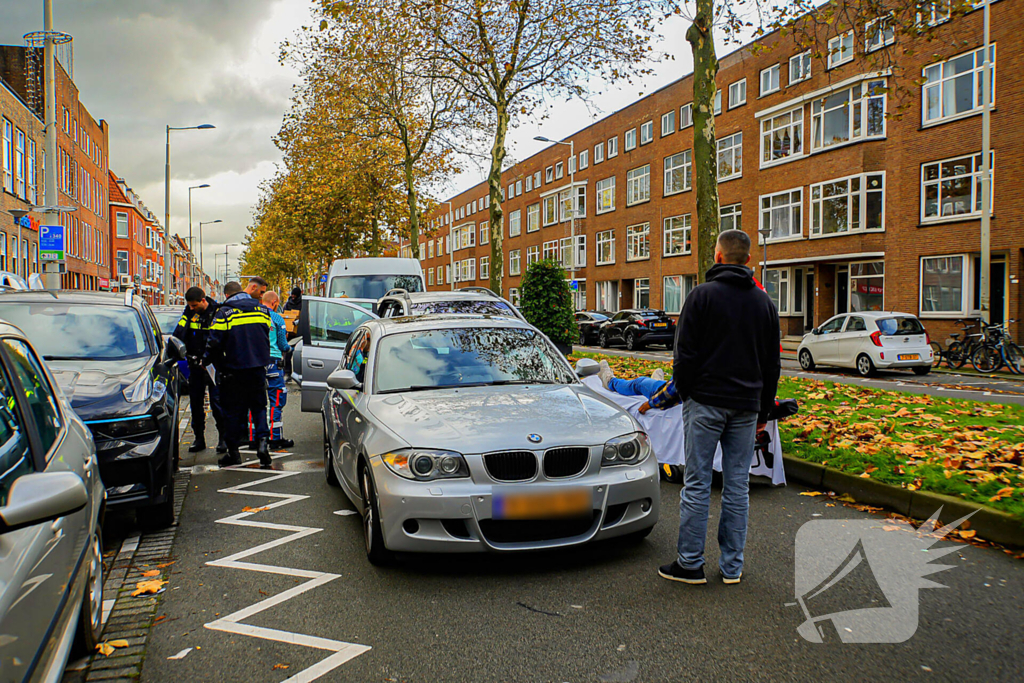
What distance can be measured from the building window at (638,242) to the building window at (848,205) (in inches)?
545

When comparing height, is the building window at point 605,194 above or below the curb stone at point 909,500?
above

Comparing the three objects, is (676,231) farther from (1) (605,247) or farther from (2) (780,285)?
(2) (780,285)

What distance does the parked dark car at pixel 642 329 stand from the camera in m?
28.9

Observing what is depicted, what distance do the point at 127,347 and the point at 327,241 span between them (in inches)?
1335

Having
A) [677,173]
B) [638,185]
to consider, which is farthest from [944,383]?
[638,185]

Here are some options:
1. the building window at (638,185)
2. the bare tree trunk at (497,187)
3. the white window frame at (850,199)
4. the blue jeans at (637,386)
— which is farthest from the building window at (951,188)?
the blue jeans at (637,386)

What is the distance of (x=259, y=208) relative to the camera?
52281 mm

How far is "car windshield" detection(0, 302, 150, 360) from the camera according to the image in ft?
20.7

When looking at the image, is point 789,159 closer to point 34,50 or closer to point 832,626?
point 832,626

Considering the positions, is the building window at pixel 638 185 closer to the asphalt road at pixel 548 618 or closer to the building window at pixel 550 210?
the building window at pixel 550 210

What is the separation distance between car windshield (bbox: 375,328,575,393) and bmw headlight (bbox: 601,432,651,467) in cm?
109

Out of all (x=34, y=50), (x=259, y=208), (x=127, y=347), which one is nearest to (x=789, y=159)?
(x=127, y=347)

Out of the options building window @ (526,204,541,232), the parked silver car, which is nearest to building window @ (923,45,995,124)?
the parked silver car

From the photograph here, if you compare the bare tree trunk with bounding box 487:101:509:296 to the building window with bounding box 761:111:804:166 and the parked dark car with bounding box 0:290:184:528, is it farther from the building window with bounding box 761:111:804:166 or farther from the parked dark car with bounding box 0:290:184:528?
the building window with bounding box 761:111:804:166
